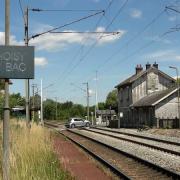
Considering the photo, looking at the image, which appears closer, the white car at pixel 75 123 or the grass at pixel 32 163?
the grass at pixel 32 163

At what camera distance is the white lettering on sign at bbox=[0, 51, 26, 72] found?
8.30 metres

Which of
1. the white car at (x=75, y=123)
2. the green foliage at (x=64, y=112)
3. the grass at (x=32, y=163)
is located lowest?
the grass at (x=32, y=163)

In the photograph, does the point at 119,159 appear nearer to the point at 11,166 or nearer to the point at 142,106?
the point at 11,166

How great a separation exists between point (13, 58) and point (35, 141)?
5.56m

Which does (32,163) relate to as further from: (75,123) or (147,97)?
(75,123)

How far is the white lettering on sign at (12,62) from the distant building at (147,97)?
51535mm

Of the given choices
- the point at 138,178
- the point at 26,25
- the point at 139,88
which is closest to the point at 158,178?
the point at 138,178

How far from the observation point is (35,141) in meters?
13.5

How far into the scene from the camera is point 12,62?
327 inches

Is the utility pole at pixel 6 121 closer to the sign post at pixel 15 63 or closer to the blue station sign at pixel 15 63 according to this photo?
the sign post at pixel 15 63

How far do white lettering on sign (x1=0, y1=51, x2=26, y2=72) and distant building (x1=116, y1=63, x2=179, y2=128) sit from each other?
51.5 m

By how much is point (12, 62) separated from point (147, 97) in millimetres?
62182

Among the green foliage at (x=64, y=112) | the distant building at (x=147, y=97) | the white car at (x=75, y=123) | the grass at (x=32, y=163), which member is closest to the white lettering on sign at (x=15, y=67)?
the grass at (x=32, y=163)

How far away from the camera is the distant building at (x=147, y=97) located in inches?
2366
